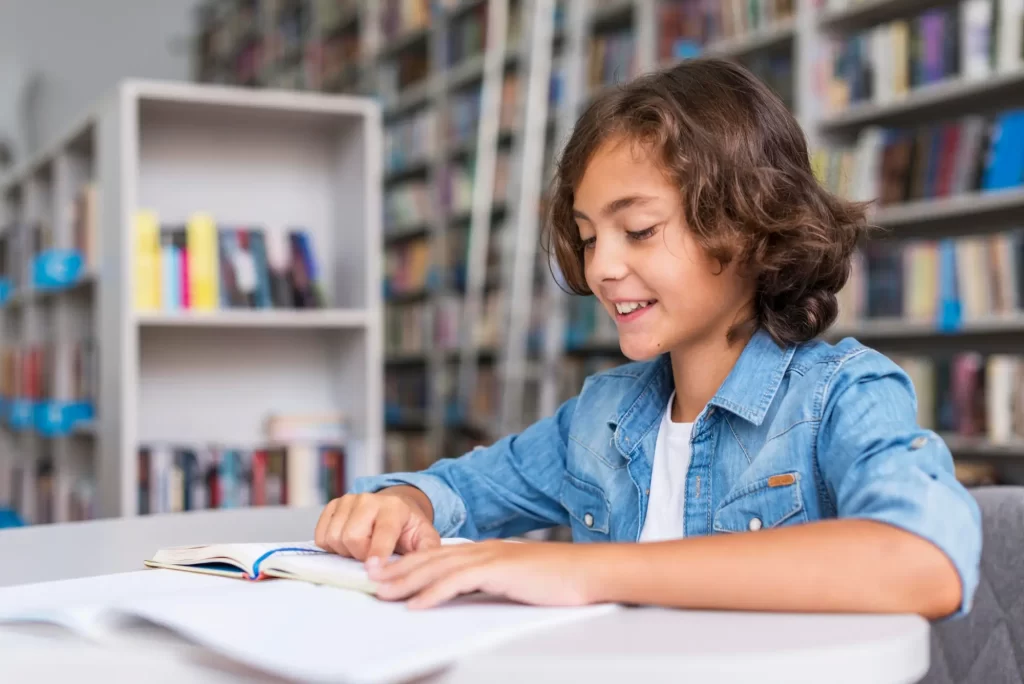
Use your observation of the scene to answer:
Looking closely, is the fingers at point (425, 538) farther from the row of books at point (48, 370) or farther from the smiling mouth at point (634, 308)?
the row of books at point (48, 370)

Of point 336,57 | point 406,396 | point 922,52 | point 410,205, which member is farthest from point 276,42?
point 922,52

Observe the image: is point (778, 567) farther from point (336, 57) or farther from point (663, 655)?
point (336, 57)

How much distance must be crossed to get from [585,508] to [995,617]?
1.28ft

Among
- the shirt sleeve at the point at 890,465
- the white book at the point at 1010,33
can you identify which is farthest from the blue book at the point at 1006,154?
the shirt sleeve at the point at 890,465

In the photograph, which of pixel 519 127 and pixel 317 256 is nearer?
pixel 317 256

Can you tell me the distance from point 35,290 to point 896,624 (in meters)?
3.84

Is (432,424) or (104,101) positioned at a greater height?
(104,101)

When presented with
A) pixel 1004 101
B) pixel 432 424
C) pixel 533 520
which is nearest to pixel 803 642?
pixel 533 520

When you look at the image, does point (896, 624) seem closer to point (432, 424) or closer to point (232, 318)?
point (232, 318)

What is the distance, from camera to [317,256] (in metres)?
3.07

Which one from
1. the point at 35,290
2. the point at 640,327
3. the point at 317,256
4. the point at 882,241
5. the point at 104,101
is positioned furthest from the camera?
the point at 35,290

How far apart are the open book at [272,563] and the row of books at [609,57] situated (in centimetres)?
348

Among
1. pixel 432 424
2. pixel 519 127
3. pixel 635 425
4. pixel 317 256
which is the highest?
pixel 519 127

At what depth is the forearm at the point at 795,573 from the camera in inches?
26.9
